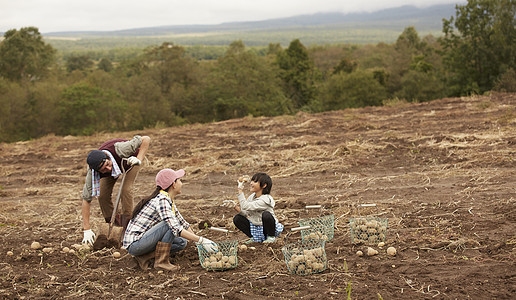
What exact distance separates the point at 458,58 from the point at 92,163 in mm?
23969

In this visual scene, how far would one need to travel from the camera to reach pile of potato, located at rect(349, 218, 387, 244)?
5.10 metres

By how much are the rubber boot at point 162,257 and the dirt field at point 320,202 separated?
3.8 inches

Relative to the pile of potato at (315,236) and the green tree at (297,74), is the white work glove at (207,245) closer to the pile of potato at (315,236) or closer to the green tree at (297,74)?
the pile of potato at (315,236)

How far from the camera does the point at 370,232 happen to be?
5.12 meters

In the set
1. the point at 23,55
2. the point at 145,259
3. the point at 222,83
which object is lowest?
the point at 222,83

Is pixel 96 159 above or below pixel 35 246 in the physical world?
above

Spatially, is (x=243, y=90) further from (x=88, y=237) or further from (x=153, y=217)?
(x=153, y=217)

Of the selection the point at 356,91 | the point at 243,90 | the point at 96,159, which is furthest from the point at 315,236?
the point at 243,90

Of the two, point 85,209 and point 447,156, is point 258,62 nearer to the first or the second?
point 447,156

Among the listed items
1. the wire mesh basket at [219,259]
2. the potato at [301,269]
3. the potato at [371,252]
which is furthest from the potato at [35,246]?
the potato at [371,252]

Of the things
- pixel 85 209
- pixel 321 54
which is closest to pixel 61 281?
pixel 85 209

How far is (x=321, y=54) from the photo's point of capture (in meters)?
Answer: 54.9

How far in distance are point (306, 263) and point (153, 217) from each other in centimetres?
160

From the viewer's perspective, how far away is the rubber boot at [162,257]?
479 centimetres
